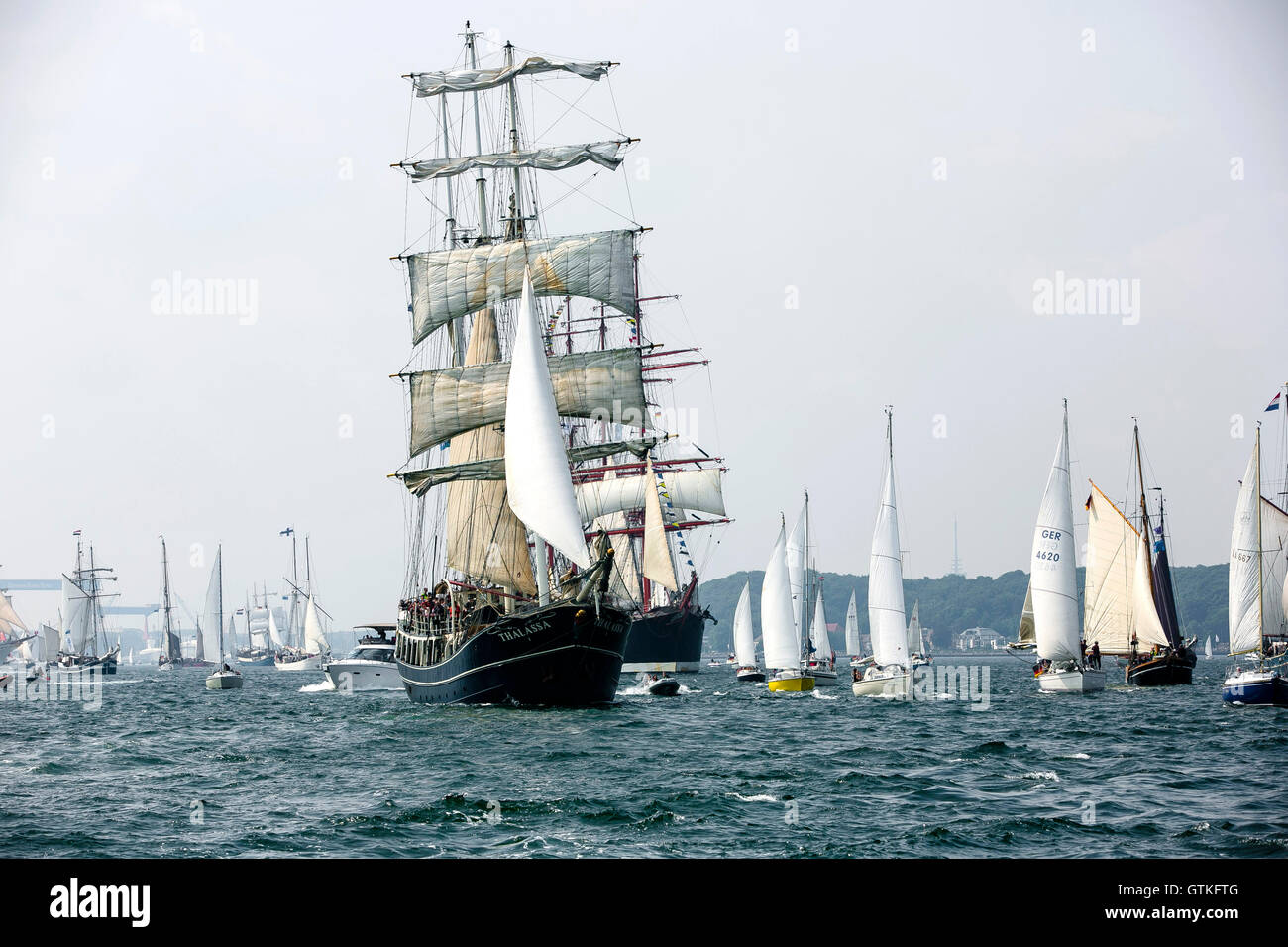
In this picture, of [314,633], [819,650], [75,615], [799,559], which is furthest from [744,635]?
[75,615]

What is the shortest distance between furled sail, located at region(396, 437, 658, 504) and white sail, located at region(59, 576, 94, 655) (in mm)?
98869

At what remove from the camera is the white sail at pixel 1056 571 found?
207ft

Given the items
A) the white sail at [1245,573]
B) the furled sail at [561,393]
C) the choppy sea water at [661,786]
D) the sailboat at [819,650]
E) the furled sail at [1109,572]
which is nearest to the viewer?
the choppy sea water at [661,786]

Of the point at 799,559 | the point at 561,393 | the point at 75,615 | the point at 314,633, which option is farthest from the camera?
the point at 314,633

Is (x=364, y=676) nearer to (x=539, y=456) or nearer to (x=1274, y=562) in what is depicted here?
(x=539, y=456)

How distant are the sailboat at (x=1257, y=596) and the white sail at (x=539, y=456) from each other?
27977mm

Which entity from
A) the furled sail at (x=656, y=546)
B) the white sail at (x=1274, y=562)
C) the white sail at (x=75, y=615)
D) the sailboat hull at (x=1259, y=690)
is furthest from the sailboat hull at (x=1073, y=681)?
the white sail at (x=75, y=615)

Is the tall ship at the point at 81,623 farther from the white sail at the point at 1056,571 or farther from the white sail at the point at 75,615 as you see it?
the white sail at the point at 1056,571

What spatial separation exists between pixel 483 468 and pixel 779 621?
83.7ft

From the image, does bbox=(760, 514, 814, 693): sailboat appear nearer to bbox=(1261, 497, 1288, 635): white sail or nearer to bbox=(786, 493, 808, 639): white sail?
bbox=(786, 493, 808, 639): white sail

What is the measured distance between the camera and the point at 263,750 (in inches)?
1474

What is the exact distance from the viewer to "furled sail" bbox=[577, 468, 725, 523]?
114688mm

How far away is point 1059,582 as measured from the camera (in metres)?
63.0
